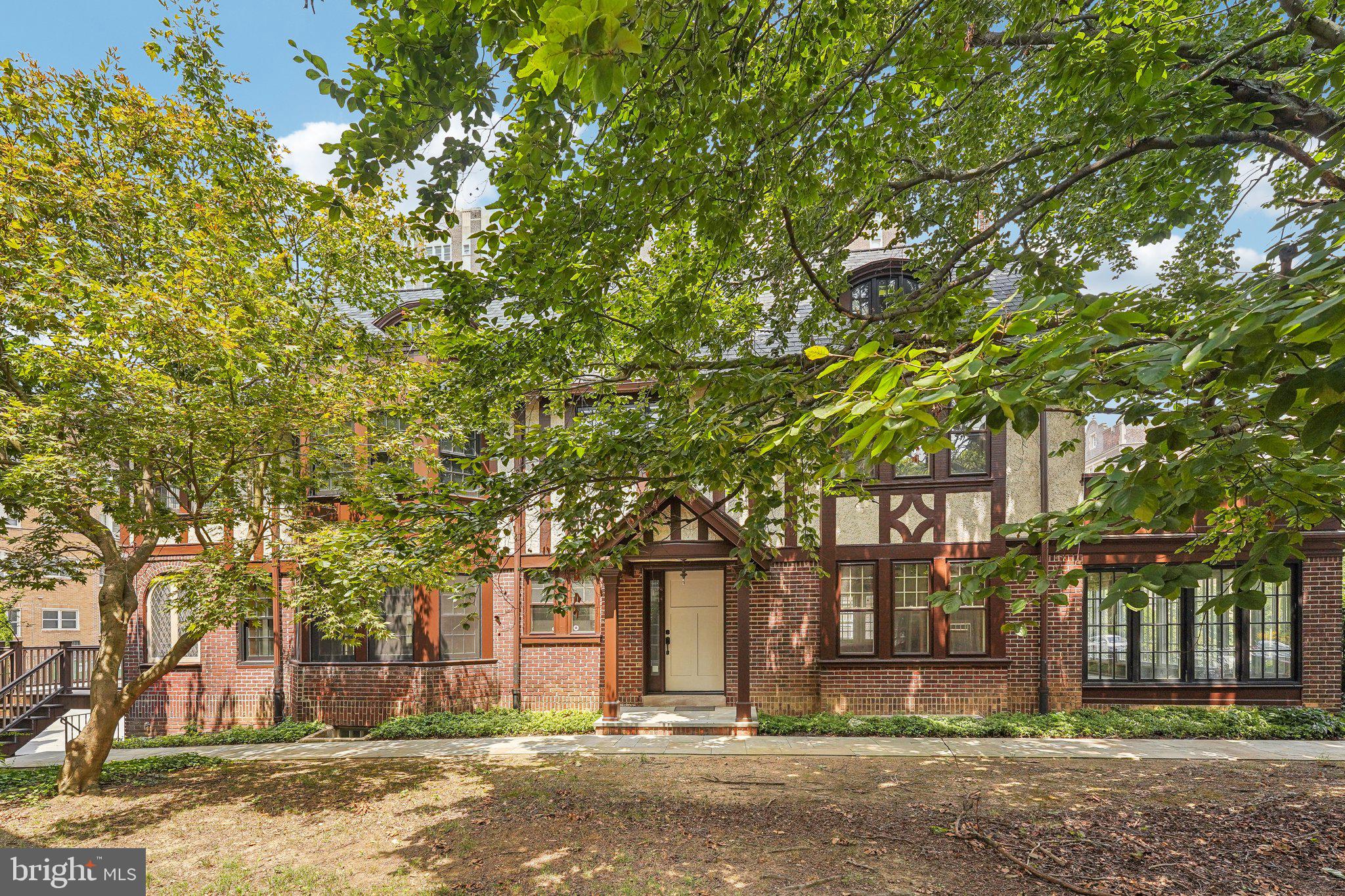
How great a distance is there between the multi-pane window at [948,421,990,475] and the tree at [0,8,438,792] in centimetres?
880

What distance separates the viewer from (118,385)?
22.0ft

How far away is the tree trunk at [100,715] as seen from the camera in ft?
27.1

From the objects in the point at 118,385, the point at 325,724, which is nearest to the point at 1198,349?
the point at 118,385

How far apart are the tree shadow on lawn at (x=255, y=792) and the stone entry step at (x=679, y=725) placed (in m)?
2.84

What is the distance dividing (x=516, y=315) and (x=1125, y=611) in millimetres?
11340

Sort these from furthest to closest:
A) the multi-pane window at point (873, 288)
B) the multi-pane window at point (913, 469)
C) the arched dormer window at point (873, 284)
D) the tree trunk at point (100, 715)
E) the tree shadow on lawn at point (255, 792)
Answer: the multi-pane window at point (873, 288) → the arched dormer window at point (873, 284) → the multi-pane window at point (913, 469) → the tree trunk at point (100, 715) → the tree shadow on lawn at point (255, 792)

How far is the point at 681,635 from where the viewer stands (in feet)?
41.8

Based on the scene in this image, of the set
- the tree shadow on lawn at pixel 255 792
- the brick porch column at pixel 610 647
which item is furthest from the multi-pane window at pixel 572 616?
the tree shadow on lawn at pixel 255 792

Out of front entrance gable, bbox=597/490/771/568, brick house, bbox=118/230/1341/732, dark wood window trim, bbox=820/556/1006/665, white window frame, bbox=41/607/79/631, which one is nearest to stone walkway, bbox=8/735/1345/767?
brick house, bbox=118/230/1341/732

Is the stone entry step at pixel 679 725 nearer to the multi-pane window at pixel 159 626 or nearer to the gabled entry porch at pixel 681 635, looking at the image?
the gabled entry porch at pixel 681 635

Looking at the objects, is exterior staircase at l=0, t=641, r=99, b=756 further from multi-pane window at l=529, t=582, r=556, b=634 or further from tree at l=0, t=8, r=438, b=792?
multi-pane window at l=529, t=582, r=556, b=634

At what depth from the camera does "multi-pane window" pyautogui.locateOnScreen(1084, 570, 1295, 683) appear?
10859 mm

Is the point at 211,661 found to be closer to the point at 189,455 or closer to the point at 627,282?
the point at 189,455

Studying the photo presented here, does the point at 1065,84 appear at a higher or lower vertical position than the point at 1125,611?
higher
